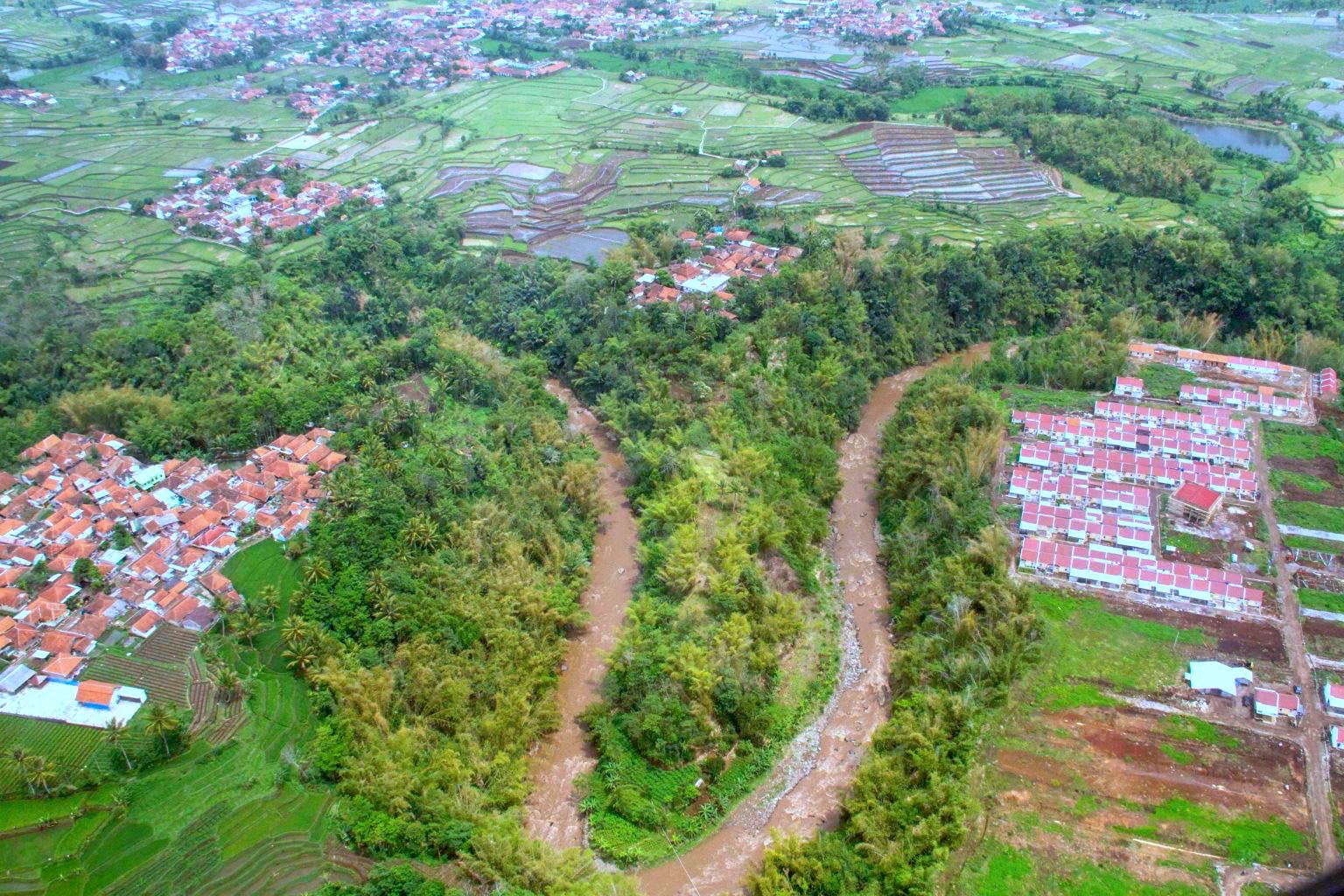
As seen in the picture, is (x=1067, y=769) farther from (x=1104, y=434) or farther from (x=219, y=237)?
(x=219, y=237)

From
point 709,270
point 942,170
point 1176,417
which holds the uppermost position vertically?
point 942,170

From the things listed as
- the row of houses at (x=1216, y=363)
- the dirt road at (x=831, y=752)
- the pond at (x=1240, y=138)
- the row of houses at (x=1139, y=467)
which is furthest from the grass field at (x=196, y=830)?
the pond at (x=1240, y=138)

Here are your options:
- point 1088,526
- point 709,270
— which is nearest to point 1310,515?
point 1088,526

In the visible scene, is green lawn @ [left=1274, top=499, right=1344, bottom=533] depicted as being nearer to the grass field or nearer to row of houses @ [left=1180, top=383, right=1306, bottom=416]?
row of houses @ [left=1180, top=383, right=1306, bottom=416]

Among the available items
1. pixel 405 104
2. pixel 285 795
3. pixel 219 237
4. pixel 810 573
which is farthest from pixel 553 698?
pixel 405 104

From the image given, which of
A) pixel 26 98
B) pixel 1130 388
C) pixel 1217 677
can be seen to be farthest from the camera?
pixel 26 98

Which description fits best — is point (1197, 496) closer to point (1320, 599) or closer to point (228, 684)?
point (1320, 599)
